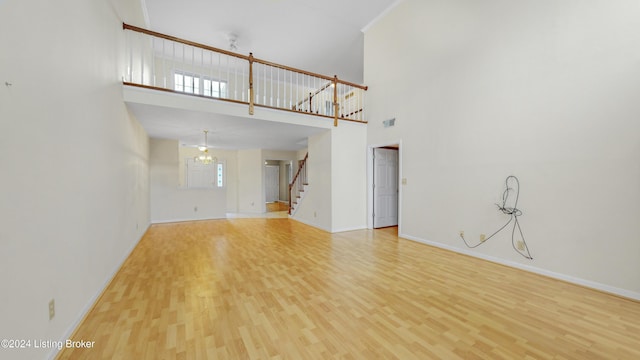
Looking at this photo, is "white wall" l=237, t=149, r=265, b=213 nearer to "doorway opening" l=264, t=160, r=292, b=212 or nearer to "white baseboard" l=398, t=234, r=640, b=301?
"doorway opening" l=264, t=160, r=292, b=212

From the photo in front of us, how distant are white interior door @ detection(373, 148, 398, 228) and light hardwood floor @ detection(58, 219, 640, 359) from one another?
87.4 inches

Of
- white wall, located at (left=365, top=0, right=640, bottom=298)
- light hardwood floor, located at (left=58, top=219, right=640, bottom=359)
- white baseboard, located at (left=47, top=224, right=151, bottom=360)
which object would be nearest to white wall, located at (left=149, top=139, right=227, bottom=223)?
light hardwood floor, located at (left=58, top=219, right=640, bottom=359)

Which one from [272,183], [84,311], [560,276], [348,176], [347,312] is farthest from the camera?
[272,183]

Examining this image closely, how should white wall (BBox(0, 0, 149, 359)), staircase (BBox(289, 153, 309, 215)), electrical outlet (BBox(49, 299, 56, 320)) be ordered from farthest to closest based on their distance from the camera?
staircase (BBox(289, 153, 309, 215)) → electrical outlet (BBox(49, 299, 56, 320)) → white wall (BBox(0, 0, 149, 359))

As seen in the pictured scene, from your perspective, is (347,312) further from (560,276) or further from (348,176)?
(348,176)

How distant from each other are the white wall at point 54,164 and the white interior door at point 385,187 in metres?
4.96

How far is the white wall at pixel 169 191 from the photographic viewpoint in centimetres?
653

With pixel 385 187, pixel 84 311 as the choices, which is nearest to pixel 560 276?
pixel 385 187

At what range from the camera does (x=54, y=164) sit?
162 cm

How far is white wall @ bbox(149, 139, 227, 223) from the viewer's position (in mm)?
6527

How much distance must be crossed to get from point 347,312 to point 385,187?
424 centimetres

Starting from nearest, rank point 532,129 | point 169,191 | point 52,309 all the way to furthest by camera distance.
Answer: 1. point 52,309
2. point 532,129
3. point 169,191

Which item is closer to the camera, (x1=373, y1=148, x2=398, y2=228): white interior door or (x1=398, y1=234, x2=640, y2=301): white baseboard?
(x1=398, y1=234, x2=640, y2=301): white baseboard

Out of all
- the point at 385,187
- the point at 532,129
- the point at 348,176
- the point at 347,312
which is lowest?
the point at 347,312
